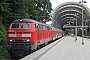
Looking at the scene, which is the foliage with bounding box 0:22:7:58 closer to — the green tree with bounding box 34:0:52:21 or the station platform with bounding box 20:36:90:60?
the station platform with bounding box 20:36:90:60

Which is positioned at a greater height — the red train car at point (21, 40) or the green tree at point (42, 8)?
the green tree at point (42, 8)

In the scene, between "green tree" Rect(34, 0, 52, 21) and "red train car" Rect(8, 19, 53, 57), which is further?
"green tree" Rect(34, 0, 52, 21)

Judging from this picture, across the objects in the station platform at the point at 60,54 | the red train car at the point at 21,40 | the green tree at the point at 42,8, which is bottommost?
the station platform at the point at 60,54

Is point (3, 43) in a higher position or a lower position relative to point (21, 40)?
lower

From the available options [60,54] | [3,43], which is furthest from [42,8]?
[60,54]

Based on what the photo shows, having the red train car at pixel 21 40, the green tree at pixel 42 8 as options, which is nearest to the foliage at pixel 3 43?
the red train car at pixel 21 40

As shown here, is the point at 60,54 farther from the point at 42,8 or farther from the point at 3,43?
the point at 42,8

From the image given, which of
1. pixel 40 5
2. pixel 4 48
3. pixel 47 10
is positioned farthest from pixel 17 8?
pixel 47 10

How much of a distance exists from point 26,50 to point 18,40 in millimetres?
1193

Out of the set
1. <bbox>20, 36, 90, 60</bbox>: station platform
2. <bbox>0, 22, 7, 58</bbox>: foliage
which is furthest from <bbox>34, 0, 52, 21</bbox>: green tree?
<bbox>20, 36, 90, 60</bbox>: station platform

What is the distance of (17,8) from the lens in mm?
35000

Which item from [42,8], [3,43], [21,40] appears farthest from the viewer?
[42,8]

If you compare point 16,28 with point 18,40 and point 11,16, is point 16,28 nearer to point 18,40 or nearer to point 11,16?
point 18,40

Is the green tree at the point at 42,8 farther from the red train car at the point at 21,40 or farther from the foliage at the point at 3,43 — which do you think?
the red train car at the point at 21,40
